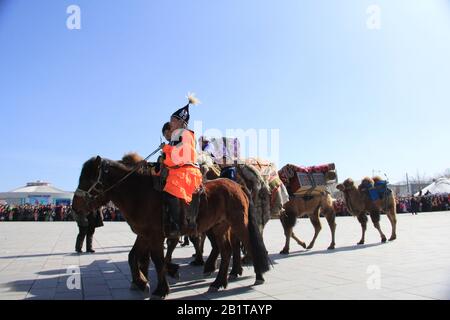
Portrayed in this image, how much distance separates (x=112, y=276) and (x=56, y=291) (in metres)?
1.43

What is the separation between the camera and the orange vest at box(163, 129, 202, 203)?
17.1ft

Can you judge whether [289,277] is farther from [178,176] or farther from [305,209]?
[305,209]

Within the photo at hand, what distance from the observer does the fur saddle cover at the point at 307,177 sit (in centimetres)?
1016

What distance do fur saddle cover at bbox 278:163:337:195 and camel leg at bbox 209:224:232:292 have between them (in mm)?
4247

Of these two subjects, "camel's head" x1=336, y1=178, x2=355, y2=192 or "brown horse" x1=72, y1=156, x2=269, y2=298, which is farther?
"camel's head" x1=336, y1=178, x2=355, y2=192

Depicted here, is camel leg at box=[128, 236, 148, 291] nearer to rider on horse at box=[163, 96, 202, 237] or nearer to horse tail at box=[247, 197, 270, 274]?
rider on horse at box=[163, 96, 202, 237]

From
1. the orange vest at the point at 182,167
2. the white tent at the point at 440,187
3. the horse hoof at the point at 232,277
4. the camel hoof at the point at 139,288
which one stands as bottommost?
the white tent at the point at 440,187

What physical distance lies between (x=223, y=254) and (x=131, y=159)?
2.15 m

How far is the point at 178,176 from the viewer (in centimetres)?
526

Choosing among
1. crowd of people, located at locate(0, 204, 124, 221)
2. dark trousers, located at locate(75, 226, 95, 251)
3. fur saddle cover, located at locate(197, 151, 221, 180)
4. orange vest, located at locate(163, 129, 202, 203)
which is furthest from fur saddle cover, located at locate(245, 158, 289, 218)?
crowd of people, located at locate(0, 204, 124, 221)

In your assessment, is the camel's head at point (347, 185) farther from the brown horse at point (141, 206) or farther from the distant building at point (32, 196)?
the distant building at point (32, 196)

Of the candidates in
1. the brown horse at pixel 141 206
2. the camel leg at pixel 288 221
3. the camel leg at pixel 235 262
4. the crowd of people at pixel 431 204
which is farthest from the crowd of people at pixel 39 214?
the brown horse at pixel 141 206

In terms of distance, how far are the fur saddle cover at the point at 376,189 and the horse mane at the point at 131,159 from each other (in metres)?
9.34

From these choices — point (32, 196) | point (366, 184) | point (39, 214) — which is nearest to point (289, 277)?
point (366, 184)
